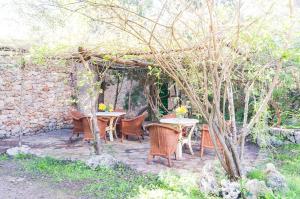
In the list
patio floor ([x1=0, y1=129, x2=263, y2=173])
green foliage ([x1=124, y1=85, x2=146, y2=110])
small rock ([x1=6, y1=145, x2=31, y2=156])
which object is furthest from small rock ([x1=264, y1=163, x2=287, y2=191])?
green foliage ([x1=124, y1=85, x2=146, y2=110])

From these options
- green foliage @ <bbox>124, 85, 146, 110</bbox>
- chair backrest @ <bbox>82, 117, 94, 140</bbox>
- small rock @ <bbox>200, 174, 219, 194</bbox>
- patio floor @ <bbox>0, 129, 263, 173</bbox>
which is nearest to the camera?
small rock @ <bbox>200, 174, 219, 194</bbox>

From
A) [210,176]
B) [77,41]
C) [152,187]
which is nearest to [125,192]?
[152,187]

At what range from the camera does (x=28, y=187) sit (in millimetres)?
5102

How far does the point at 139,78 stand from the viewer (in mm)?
11922

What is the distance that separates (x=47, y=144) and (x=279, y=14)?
6581mm

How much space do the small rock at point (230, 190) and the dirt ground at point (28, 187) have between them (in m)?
1.99

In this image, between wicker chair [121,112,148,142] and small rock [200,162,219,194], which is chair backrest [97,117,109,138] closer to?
wicker chair [121,112,148,142]

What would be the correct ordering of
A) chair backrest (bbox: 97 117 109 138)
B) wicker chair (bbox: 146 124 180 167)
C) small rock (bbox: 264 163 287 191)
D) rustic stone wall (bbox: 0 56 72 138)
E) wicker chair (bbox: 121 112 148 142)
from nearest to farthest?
small rock (bbox: 264 163 287 191) < wicker chair (bbox: 146 124 180 167) < chair backrest (bbox: 97 117 109 138) < wicker chair (bbox: 121 112 148 142) < rustic stone wall (bbox: 0 56 72 138)

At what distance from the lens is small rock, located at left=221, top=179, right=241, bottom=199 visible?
4.37 meters

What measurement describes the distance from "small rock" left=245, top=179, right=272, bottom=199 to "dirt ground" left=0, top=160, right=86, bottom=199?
7.56 feet

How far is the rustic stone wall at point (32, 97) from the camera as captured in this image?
31.6 feet

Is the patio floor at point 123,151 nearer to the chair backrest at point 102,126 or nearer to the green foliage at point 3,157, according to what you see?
the chair backrest at point 102,126

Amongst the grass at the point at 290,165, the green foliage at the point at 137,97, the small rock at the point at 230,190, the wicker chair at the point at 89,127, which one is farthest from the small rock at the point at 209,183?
the green foliage at the point at 137,97

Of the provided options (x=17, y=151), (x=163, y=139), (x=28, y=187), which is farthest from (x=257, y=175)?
(x=17, y=151)
